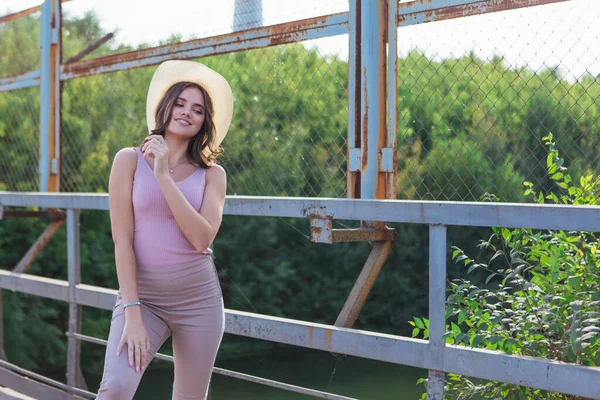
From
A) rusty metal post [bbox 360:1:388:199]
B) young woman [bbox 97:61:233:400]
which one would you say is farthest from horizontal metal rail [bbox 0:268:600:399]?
rusty metal post [bbox 360:1:388:199]

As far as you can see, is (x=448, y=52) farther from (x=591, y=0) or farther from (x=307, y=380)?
(x=307, y=380)

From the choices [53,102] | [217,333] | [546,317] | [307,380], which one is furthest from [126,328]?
[307,380]

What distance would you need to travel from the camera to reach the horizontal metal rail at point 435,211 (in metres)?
2.39

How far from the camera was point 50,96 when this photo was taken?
5301 millimetres

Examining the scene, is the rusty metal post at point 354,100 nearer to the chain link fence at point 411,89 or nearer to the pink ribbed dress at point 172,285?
the chain link fence at point 411,89

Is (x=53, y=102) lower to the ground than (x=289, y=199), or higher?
higher

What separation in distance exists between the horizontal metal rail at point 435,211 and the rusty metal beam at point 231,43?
843 mm

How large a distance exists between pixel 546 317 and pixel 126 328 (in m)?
1.53

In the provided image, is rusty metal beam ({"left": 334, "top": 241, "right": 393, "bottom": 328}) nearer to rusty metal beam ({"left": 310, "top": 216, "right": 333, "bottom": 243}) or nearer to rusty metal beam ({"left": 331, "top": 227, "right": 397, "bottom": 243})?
rusty metal beam ({"left": 331, "top": 227, "right": 397, "bottom": 243})

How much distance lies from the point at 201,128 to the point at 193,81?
0.16 metres

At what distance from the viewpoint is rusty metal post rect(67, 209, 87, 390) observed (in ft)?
14.4

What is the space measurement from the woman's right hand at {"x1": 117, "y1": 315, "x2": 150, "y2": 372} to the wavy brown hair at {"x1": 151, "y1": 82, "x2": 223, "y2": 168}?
1.87ft

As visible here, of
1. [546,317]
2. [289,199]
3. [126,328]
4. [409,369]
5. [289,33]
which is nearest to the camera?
[126,328]

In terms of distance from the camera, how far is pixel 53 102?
209 inches
